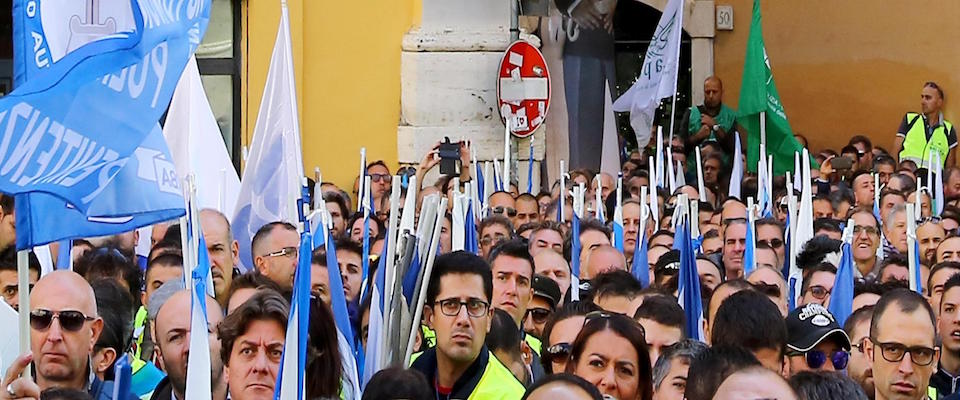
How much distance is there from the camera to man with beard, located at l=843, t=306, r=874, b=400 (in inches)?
343

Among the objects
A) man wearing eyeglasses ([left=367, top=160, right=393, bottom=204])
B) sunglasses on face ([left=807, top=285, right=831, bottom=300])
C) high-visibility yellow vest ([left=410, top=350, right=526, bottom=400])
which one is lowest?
high-visibility yellow vest ([left=410, top=350, right=526, bottom=400])

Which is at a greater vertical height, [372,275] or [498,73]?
[498,73]

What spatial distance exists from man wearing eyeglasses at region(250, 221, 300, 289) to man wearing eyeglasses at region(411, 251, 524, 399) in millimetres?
1683

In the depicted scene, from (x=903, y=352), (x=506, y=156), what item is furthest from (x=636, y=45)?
(x=903, y=352)

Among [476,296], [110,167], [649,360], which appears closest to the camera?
[110,167]

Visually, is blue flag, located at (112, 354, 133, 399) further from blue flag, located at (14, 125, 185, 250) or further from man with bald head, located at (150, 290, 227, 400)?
blue flag, located at (14, 125, 185, 250)

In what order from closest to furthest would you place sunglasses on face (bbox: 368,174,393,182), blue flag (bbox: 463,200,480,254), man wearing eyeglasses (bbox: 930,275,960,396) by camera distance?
man wearing eyeglasses (bbox: 930,275,960,396), blue flag (bbox: 463,200,480,254), sunglasses on face (bbox: 368,174,393,182)

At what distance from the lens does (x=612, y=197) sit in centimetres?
1530

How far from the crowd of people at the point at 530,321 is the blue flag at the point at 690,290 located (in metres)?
0.11

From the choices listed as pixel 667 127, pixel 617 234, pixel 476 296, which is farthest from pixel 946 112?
pixel 476 296

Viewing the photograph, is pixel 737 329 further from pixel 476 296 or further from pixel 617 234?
pixel 617 234

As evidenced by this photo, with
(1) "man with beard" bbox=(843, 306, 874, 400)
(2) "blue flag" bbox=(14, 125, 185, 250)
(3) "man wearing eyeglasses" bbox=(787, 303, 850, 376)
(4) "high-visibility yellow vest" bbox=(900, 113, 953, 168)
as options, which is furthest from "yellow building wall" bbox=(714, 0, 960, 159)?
(2) "blue flag" bbox=(14, 125, 185, 250)

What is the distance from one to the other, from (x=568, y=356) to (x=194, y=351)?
1412 millimetres

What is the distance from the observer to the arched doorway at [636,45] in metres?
23.2
